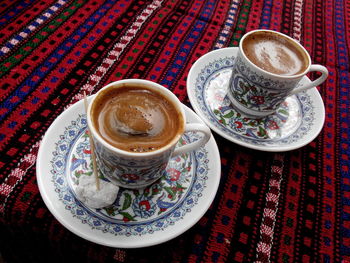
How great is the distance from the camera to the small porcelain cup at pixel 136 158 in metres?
0.47

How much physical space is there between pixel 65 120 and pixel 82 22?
1.42 ft

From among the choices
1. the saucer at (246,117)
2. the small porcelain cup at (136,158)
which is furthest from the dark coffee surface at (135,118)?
the saucer at (246,117)

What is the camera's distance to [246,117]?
2.43 ft

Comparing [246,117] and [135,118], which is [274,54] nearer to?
[246,117]

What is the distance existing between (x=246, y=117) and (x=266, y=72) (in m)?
0.14

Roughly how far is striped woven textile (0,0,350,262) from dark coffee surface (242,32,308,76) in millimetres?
190

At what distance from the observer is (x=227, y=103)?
0.76 meters

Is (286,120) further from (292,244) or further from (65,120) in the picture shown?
(65,120)

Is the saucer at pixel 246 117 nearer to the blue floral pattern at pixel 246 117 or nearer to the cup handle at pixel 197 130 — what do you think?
the blue floral pattern at pixel 246 117

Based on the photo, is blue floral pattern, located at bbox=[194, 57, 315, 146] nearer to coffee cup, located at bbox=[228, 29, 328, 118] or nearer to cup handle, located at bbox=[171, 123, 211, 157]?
coffee cup, located at bbox=[228, 29, 328, 118]

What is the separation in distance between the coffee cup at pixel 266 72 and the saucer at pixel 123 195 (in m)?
0.18

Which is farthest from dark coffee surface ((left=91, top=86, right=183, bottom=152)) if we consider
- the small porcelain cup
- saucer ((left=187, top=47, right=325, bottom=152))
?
saucer ((left=187, top=47, right=325, bottom=152))

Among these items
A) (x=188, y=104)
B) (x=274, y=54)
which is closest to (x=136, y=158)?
(x=188, y=104)

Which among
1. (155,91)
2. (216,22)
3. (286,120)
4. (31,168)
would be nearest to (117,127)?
(155,91)
